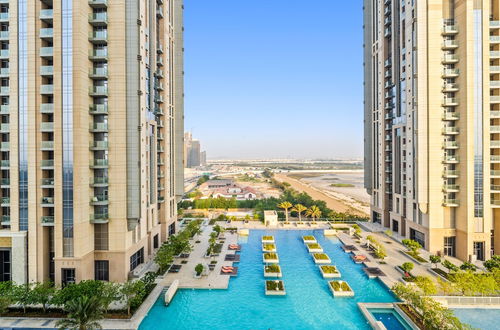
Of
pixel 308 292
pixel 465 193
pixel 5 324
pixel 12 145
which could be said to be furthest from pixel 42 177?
Result: pixel 465 193

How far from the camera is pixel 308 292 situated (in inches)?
1117

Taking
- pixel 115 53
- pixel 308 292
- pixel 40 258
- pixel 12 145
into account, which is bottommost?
pixel 308 292

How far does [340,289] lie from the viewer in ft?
91.4

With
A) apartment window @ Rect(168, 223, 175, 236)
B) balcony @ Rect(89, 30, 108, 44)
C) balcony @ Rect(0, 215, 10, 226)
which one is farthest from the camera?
Result: apartment window @ Rect(168, 223, 175, 236)

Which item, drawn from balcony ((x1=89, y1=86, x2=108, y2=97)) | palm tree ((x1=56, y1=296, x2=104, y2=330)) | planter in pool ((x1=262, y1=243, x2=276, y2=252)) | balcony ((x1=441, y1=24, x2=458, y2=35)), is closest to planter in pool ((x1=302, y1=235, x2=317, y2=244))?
planter in pool ((x1=262, y1=243, x2=276, y2=252))

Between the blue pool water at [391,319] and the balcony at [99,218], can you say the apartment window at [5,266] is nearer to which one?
the balcony at [99,218]

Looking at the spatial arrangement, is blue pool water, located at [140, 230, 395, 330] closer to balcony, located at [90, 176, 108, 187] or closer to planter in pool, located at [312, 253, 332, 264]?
planter in pool, located at [312, 253, 332, 264]

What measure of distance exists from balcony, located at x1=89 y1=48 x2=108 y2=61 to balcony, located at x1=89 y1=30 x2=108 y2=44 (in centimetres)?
78

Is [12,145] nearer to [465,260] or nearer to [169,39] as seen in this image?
[169,39]

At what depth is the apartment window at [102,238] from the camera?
2924cm

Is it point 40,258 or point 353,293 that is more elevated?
point 40,258

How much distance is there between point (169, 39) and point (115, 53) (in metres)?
16.6

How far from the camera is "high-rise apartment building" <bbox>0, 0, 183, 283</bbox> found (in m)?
26.7

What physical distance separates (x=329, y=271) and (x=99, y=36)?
33.1 metres
